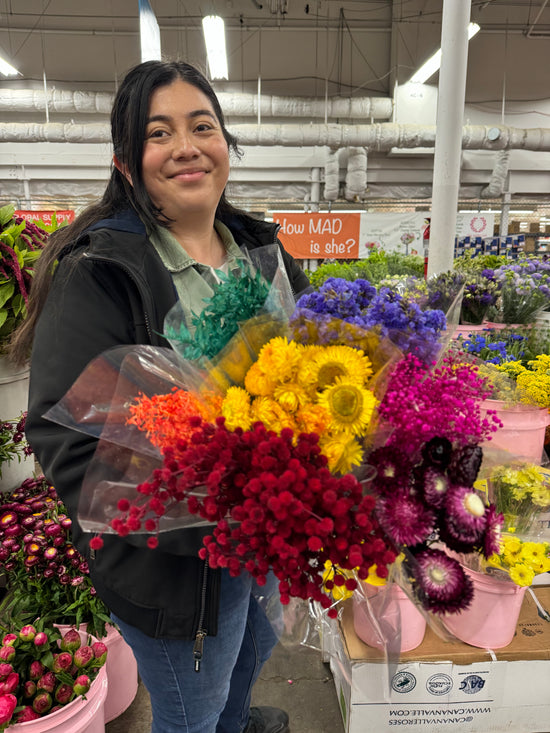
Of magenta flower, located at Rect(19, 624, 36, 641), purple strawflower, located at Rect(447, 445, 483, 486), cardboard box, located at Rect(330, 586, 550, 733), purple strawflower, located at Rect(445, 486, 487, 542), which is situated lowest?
cardboard box, located at Rect(330, 586, 550, 733)

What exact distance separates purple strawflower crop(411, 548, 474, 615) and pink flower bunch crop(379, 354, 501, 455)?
120 mm

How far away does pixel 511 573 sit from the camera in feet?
4.32

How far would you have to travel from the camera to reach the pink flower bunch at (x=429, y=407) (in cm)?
56

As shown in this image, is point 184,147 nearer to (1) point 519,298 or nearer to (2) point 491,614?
(2) point 491,614

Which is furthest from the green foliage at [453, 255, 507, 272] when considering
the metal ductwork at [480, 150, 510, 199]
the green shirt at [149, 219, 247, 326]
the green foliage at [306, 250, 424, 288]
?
the metal ductwork at [480, 150, 510, 199]

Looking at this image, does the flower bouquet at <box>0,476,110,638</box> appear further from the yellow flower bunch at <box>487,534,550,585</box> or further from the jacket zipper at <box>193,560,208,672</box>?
the yellow flower bunch at <box>487,534,550,585</box>

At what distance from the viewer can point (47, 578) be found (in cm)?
149

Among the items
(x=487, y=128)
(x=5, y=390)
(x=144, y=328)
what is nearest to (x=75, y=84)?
(x=487, y=128)

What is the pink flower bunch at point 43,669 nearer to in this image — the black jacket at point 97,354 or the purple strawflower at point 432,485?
the black jacket at point 97,354

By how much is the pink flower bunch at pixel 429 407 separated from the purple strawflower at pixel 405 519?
2.4 inches

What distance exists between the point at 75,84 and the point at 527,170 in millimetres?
8401

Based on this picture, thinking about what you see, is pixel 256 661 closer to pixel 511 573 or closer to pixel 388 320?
pixel 511 573

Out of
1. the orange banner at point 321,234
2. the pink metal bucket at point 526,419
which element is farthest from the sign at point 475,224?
the pink metal bucket at point 526,419

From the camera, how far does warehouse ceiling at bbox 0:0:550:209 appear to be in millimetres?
7848
